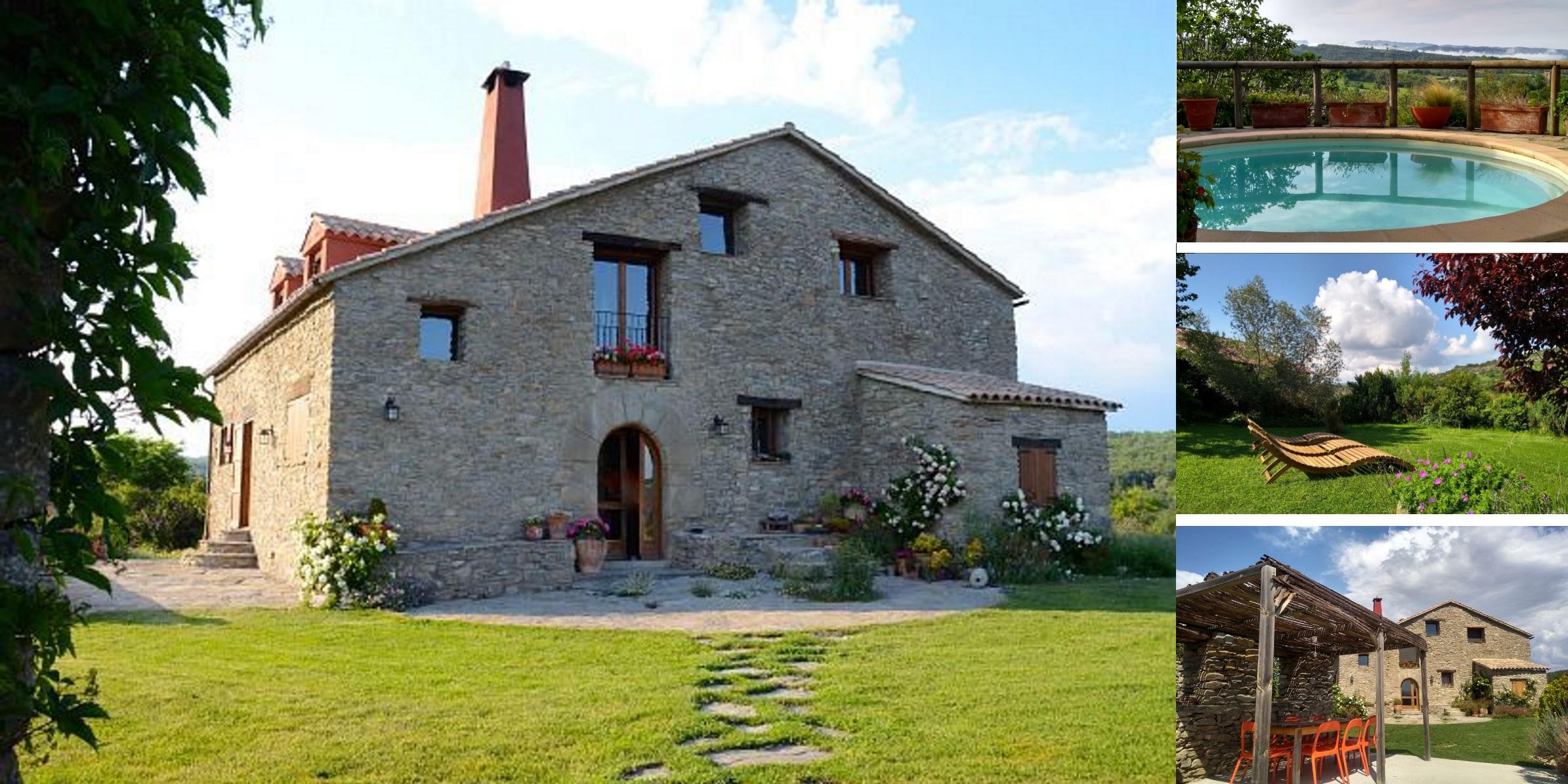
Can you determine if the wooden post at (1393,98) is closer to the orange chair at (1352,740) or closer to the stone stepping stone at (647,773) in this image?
the orange chair at (1352,740)

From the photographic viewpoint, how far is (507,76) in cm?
1945

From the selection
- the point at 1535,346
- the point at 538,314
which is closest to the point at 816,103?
the point at 538,314

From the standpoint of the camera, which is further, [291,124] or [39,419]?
[291,124]

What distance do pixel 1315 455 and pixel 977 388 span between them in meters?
12.0

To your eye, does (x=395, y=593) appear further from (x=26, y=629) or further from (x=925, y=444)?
(x=26, y=629)

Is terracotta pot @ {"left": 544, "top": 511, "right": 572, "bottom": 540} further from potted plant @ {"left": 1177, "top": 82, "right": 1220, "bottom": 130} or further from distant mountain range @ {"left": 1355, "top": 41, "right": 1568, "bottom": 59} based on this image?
distant mountain range @ {"left": 1355, "top": 41, "right": 1568, "bottom": 59}

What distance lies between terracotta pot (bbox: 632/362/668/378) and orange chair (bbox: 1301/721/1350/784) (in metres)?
10.2

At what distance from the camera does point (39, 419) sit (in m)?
2.71

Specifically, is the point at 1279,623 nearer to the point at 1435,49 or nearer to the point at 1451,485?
the point at 1451,485

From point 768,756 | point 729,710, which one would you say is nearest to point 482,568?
point 729,710

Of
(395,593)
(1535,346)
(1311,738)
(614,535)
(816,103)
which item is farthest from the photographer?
(816,103)

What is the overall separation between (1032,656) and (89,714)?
22.2 feet

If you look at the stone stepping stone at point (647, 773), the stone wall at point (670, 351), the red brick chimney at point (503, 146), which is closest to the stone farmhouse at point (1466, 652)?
the stone stepping stone at point (647, 773)

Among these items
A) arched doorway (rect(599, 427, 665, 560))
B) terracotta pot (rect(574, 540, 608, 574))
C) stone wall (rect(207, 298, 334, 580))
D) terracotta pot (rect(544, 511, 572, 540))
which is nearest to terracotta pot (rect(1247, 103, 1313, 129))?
arched doorway (rect(599, 427, 665, 560))
